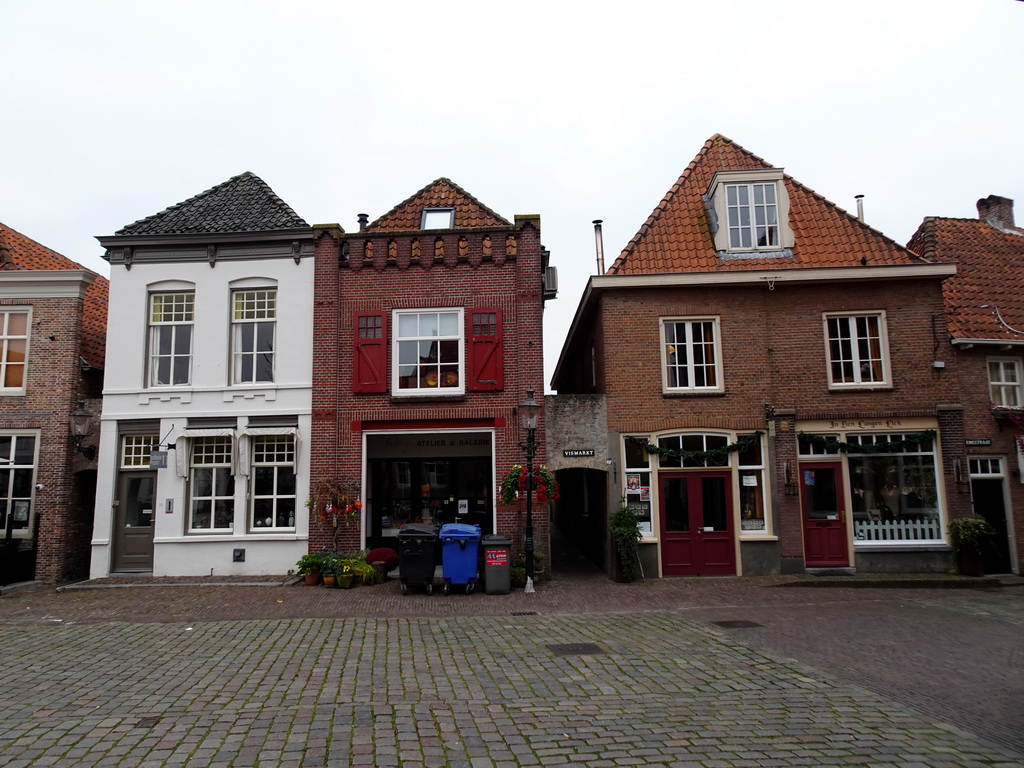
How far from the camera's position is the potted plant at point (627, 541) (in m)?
13.9

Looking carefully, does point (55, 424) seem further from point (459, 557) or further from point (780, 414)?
point (780, 414)

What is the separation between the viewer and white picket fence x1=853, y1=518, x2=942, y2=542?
47.9 feet

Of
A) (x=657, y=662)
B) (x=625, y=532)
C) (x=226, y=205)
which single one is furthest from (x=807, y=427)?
(x=226, y=205)

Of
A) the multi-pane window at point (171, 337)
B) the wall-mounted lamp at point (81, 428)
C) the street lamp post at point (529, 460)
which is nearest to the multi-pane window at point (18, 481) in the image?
the wall-mounted lamp at point (81, 428)

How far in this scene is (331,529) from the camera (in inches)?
567

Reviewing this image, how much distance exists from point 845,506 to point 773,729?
33.1ft

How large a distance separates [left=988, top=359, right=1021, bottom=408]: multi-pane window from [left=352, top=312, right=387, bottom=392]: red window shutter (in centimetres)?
1374

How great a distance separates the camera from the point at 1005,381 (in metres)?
15.5

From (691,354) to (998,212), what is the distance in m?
12.0

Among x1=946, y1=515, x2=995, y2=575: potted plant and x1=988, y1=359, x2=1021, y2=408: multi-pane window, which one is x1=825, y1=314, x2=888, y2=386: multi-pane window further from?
x1=946, y1=515, x2=995, y2=575: potted plant

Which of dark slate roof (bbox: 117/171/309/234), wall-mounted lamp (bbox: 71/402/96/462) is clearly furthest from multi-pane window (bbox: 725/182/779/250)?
wall-mounted lamp (bbox: 71/402/96/462)

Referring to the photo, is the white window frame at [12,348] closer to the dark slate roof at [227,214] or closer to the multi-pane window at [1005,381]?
the dark slate roof at [227,214]

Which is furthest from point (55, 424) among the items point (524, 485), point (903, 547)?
point (903, 547)

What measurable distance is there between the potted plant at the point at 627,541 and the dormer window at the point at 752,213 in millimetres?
6547
